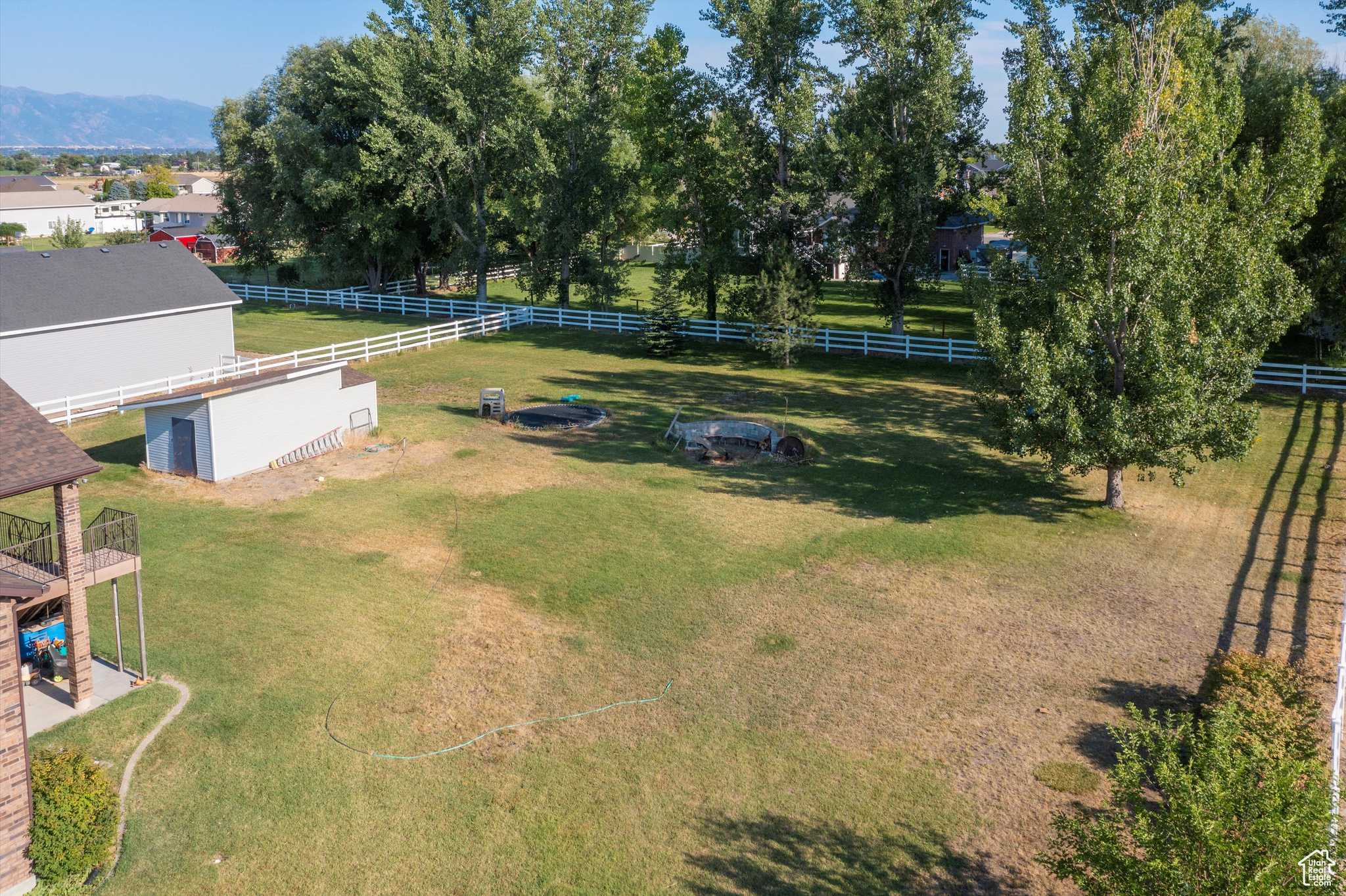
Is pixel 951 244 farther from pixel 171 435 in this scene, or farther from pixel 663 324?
pixel 171 435

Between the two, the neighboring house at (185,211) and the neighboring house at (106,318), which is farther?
the neighboring house at (185,211)

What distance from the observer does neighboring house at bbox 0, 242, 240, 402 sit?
101ft

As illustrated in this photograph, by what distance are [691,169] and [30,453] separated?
32.6 meters

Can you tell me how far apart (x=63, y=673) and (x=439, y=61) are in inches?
1453

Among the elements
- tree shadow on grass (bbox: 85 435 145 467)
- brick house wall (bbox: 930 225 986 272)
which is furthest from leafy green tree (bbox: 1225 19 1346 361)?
tree shadow on grass (bbox: 85 435 145 467)

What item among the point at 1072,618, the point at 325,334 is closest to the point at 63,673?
the point at 1072,618

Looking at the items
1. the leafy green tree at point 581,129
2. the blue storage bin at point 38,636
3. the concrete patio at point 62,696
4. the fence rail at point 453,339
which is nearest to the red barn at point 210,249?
the fence rail at point 453,339

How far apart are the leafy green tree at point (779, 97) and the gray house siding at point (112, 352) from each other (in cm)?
2114

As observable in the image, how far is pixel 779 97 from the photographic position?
38.9 metres

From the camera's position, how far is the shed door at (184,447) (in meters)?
24.0

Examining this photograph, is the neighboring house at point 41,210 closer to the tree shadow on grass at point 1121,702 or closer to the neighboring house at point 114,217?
the neighboring house at point 114,217

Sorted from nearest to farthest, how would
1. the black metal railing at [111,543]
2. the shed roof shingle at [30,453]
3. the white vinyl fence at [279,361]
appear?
1. the shed roof shingle at [30,453]
2. the black metal railing at [111,543]
3. the white vinyl fence at [279,361]

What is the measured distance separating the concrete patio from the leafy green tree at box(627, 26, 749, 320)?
98.9 feet

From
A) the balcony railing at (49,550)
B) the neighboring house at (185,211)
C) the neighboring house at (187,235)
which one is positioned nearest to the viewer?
the balcony railing at (49,550)
